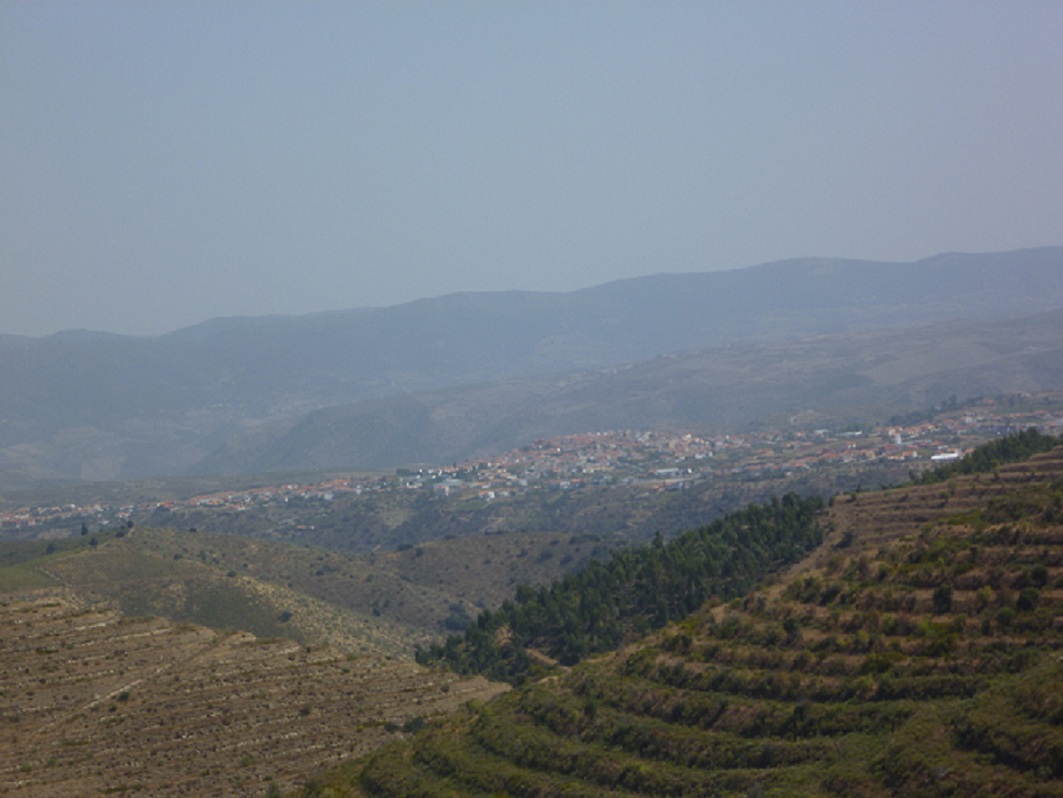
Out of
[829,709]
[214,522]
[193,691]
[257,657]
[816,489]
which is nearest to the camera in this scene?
[829,709]

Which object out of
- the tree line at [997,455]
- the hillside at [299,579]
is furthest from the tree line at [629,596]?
the hillside at [299,579]

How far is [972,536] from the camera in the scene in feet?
146

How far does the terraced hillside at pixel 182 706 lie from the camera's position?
149 ft

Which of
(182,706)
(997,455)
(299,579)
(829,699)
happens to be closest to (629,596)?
(997,455)

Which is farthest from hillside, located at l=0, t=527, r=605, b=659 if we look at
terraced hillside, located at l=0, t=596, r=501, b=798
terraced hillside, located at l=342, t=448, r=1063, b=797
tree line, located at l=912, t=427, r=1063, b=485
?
tree line, located at l=912, t=427, r=1063, b=485

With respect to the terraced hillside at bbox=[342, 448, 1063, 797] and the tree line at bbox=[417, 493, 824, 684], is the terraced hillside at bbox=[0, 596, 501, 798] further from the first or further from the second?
the tree line at bbox=[417, 493, 824, 684]

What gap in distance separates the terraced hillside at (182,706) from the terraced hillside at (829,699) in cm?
509

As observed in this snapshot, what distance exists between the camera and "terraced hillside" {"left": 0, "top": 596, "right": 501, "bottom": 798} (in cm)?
4528

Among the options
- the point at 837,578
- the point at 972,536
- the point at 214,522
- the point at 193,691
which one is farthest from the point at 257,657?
the point at 214,522

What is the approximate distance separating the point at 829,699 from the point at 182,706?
28254 millimetres

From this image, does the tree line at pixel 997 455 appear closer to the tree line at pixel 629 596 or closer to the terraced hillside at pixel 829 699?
the tree line at pixel 629 596

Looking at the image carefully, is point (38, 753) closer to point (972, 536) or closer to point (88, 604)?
point (972, 536)

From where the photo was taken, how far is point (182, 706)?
171 feet

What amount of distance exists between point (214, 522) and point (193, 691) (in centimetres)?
14952
